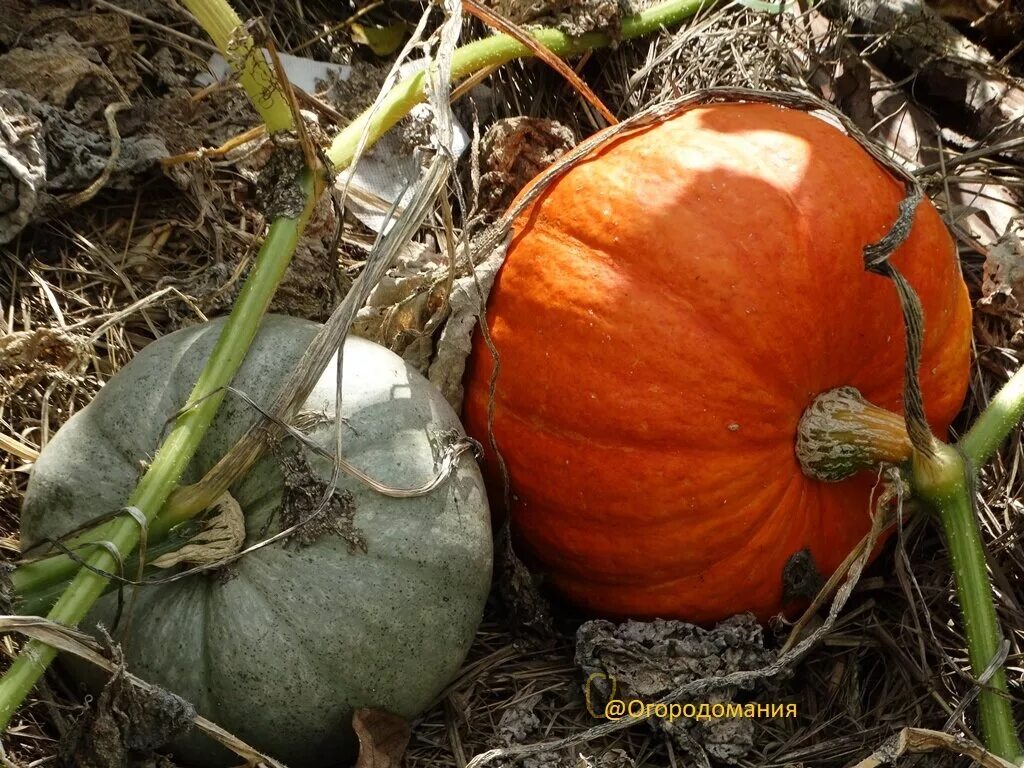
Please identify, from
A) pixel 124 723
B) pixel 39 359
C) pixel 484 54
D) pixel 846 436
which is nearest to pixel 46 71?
pixel 39 359

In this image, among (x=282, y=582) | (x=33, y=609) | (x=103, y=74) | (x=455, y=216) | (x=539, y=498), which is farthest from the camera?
(x=455, y=216)

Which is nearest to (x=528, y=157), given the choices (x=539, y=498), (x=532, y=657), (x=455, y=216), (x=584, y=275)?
(x=455, y=216)

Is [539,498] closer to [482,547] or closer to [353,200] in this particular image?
[482,547]

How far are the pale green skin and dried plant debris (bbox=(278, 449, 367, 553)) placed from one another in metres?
0.02

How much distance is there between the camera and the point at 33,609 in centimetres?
189

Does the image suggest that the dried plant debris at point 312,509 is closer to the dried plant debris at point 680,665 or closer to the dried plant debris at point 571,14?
the dried plant debris at point 680,665

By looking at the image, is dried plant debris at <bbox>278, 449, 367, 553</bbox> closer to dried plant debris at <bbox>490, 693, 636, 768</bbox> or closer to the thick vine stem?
the thick vine stem

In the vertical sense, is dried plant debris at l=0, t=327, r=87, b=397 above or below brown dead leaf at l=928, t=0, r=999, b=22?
below

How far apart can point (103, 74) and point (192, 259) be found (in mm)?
534

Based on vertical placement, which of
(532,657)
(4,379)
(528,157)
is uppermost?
(528,157)

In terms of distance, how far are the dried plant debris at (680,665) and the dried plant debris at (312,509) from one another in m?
0.63

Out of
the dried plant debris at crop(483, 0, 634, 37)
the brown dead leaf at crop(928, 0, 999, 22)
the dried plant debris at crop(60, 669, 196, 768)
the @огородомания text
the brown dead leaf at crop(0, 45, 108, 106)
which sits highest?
the brown dead leaf at crop(928, 0, 999, 22)

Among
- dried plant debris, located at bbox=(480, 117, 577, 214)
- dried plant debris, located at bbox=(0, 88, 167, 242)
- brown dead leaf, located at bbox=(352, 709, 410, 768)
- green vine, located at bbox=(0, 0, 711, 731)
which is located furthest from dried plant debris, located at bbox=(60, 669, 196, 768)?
dried plant debris, located at bbox=(480, 117, 577, 214)

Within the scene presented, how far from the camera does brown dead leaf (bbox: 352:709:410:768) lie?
6.76 feet
